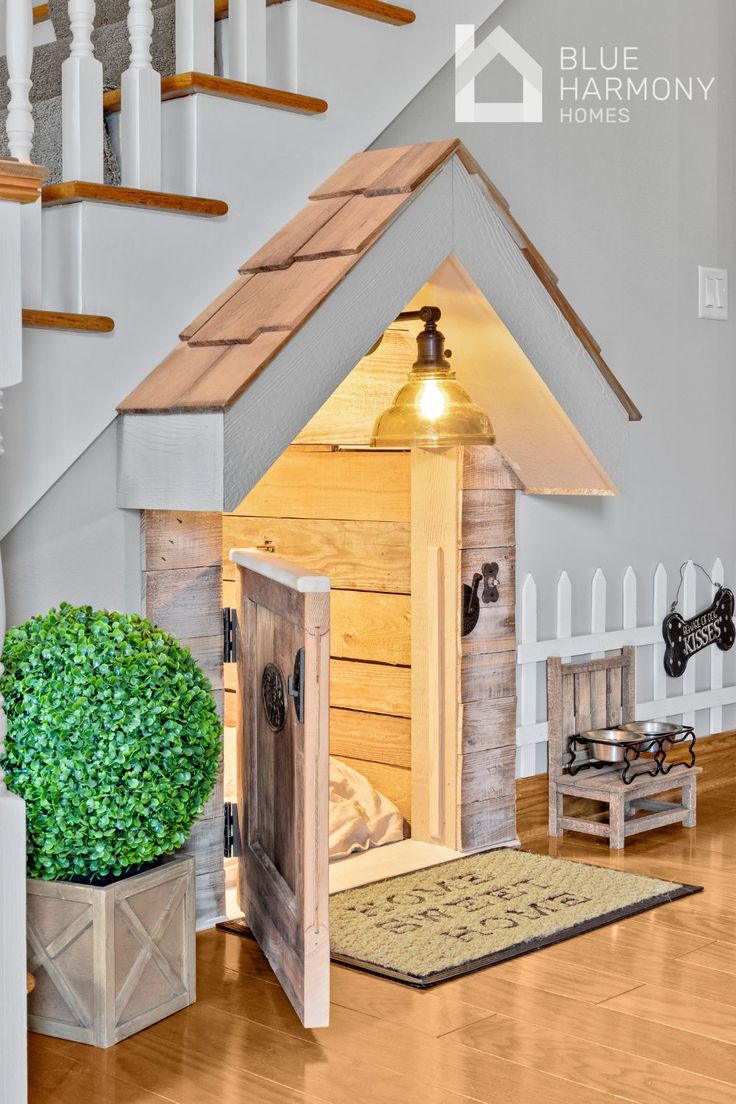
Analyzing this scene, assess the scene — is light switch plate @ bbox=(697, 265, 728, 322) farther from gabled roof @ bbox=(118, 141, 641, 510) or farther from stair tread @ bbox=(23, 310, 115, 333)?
stair tread @ bbox=(23, 310, 115, 333)

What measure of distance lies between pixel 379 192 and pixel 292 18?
1.48ft

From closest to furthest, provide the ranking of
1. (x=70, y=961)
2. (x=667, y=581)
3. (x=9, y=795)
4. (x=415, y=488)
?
1. (x=9, y=795)
2. (x=70, y=961)
3. (x=415, y=488)
4. (x=667, y=581)

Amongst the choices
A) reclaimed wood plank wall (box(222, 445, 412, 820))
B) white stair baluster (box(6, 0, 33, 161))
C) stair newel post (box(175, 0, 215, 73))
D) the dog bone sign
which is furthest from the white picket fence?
white stair baluster (box(6, 0, 33, 161))

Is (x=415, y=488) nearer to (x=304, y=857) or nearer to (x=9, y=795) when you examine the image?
(x=304, y=857)

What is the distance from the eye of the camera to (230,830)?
341cm

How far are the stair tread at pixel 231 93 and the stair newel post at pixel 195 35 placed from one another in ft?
0.10

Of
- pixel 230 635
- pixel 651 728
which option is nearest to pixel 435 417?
pixel 230 635

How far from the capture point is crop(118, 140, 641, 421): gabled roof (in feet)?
9.32

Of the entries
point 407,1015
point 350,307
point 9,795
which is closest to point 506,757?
point 407,1015

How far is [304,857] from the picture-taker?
2729mm

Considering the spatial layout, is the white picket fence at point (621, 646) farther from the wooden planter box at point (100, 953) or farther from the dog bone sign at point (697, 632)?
the wooden planter box at point (100, 953)

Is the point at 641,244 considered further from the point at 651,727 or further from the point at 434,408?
the point at 651,727

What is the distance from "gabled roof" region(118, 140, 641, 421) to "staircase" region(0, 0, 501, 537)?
0.17 ft

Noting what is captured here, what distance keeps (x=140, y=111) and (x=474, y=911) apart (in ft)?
6.51
